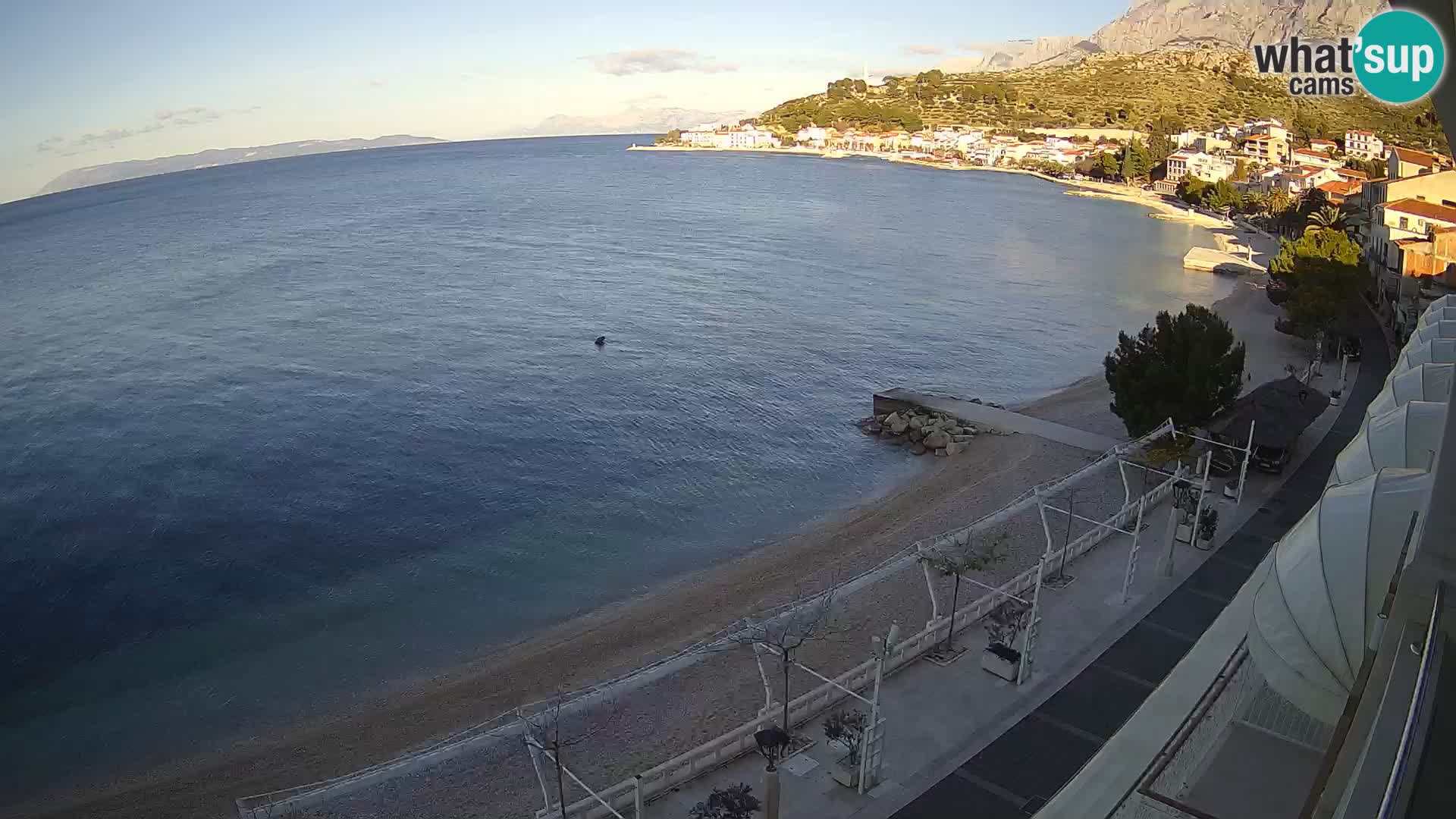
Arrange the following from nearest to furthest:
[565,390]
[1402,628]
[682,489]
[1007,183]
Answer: [1402,628], [682,489], [565,390], [1007,183]

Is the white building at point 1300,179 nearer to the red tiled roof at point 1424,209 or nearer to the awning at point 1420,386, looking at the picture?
the red tiled roof at point 1424,209

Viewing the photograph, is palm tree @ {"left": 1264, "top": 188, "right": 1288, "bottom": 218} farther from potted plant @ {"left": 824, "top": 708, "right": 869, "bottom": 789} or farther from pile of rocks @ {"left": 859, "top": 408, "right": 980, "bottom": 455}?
potted plant @ {"left": 824, "top": 708, "right": 869, "bottom": 789}

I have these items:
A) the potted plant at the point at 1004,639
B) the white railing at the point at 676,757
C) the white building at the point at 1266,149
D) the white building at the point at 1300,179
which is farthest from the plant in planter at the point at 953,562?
the white building at the point at 1266,149

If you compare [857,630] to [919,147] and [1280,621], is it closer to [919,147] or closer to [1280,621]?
[1280,621]

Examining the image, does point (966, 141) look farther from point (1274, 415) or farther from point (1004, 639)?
point (1004, 639)

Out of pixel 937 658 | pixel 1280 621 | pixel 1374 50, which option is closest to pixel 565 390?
pixel 937 658
